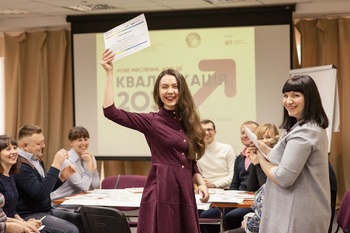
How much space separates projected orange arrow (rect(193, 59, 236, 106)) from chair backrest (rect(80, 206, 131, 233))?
416 centimetres

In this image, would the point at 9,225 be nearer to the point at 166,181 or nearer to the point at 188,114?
the point at 166,181

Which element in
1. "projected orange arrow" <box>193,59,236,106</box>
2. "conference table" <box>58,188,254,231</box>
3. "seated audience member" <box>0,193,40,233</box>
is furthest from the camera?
"projected orange arrow" <box>193,59,236,106</box>

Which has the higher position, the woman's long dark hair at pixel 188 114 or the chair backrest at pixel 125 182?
the woman's long dark hair at pixel 188 114

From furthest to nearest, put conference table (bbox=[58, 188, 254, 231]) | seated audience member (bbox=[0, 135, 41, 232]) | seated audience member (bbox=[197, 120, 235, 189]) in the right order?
seated audience member (bbox=[197, 120, 235, 189])
conference table (bbox=[58, 188, 254, 231])
seated audience member (bbox=[0, 135, 41, 232])

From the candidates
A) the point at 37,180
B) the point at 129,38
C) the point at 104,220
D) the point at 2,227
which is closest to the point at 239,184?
the point at 37,180

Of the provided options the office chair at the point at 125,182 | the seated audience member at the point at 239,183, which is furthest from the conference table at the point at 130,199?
the office chair at the point at 125,182

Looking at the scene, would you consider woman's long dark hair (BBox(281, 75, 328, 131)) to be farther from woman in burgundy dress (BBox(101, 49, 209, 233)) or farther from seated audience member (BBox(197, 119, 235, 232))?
seated audience member (BBox(197, 119, 235, 232))

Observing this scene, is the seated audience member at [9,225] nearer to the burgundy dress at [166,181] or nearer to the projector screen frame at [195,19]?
the burgundy dress at [166,181]

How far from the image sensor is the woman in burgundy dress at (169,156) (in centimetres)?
318

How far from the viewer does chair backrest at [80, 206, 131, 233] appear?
3607mm

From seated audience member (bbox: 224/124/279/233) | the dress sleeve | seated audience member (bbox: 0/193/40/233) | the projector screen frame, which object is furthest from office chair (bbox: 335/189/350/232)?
the projector screen frame

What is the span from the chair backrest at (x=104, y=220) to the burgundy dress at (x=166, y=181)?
15.5 inches

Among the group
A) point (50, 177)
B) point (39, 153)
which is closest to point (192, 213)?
point (50, 177)

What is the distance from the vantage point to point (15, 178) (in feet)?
14.5
